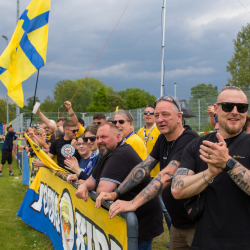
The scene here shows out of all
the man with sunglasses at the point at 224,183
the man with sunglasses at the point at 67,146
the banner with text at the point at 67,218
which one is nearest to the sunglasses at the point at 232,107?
the man with sunglasses at the point at 224,183

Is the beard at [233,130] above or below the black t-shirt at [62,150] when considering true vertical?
above

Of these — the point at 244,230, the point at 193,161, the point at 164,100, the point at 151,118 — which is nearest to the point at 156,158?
the point at 164,100

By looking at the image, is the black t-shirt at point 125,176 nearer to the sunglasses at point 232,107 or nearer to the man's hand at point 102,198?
the man's hand at point 102,198

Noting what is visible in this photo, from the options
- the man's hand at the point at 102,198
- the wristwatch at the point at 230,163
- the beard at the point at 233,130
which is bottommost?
the man's hand at the point at 102,198

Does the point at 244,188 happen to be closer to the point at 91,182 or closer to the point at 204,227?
the point at 204,227

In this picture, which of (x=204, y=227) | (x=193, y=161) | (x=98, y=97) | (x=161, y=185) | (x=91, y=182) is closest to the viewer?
(x=204, y=227)

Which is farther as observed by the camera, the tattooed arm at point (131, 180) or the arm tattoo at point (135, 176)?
the arm tattoo at point (135, 176)

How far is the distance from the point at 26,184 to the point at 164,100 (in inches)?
312

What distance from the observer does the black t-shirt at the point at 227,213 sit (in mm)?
1584

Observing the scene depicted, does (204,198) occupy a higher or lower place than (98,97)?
lower

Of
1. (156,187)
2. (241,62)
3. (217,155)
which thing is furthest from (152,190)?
(241,62)

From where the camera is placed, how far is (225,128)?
1.74 meters

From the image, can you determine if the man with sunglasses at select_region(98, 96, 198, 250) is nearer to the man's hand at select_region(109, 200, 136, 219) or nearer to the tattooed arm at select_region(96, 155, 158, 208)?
the tattooed arm at select_region(96, 155, 158, 208)

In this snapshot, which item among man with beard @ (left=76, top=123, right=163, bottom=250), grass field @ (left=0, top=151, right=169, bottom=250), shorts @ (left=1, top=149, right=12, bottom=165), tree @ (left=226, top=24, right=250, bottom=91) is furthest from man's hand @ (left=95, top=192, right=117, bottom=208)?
tree @ (left=226, top=24, right=250, bottom=91)
